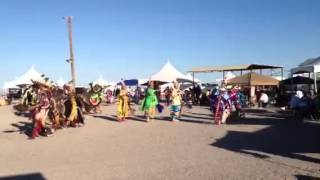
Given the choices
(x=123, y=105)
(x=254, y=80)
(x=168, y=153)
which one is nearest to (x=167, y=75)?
(x=254, y=80)

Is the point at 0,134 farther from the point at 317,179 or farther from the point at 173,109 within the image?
the point at 317,179

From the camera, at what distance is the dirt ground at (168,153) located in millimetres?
9133

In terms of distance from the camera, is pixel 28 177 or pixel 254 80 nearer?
pixel 28 177

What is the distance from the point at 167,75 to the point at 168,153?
112 feet

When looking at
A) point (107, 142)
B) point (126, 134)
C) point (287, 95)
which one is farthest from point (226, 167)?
point (287, 95)

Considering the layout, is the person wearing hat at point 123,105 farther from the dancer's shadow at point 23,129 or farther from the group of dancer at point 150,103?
the dancer's shadow at point 23,129

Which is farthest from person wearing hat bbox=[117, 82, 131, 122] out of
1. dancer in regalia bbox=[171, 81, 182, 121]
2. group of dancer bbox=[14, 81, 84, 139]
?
group of dancer bbox=[14, 81, 84, 139]

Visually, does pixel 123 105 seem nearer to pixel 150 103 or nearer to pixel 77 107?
pixel 150 103

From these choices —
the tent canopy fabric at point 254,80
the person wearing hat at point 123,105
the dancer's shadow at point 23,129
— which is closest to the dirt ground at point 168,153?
the dancer's shadow at point 23,129

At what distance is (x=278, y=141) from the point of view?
1341 centimetres

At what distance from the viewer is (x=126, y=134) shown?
16.4 meters

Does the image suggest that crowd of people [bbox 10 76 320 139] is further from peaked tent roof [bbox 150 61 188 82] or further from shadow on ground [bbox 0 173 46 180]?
peaked tent roof [bbox 150 61 188 82]

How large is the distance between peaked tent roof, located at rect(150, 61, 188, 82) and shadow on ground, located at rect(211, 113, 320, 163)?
89.3 feet

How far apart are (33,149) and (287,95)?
69.3 ft
